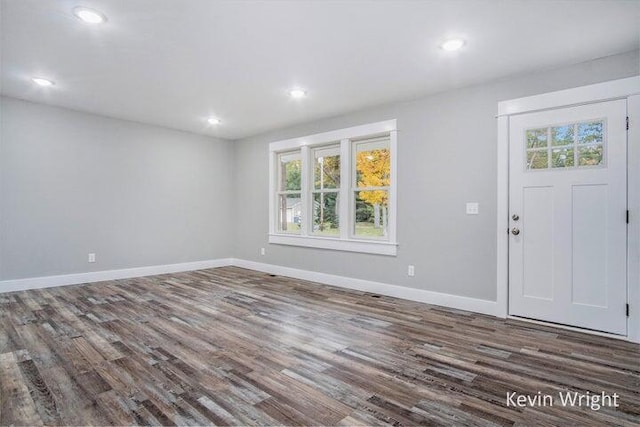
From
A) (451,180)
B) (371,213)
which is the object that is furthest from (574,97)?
(371,213)

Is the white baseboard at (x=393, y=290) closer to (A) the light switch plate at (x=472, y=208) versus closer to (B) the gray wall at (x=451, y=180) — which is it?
(B) the gray wall at (x=451, y=180)

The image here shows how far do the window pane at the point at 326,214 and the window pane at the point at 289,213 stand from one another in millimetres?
336

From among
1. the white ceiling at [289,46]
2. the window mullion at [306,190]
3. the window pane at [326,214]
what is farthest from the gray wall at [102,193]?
the window pane at [326,214]

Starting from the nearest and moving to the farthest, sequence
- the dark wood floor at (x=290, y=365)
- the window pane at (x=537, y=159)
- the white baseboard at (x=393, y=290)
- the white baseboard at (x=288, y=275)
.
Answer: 1. the dark wood floor at (x=290, y=365)
2. the window pane at (x=537, y=159)
3. the white baseboard at (x=393, y=290)
4. the white baseboard at (x=288, y=275)

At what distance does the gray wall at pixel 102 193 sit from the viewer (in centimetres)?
451

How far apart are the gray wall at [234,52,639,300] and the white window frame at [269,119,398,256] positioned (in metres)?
0.10

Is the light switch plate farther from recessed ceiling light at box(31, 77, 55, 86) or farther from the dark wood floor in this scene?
recessed ceiling light at box(31, 77, 55, 86)

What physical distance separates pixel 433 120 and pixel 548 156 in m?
1.31

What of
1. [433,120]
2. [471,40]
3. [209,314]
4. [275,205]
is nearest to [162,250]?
[275,205]

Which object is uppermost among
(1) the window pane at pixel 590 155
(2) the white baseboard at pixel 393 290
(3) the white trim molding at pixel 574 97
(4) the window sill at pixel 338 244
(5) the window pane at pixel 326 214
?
(3) the white trim molding at pixel 574 97

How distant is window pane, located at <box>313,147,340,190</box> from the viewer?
207 inches

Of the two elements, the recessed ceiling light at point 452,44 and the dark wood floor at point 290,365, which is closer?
the dark wood floor at point 290,365

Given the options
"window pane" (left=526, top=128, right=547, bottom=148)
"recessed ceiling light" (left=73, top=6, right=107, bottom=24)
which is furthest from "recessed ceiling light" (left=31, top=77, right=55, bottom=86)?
"window pane" (left=526, top=128, right=547, bottom=148)

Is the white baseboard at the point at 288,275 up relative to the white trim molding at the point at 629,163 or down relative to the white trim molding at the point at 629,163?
down
